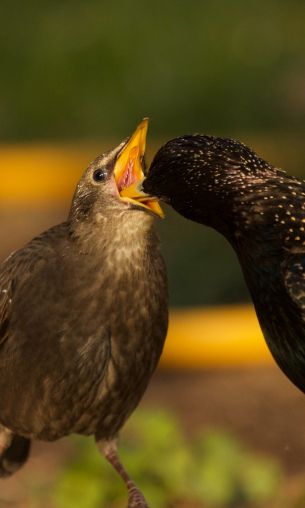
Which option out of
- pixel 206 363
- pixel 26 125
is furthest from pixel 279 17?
pixel 206 363

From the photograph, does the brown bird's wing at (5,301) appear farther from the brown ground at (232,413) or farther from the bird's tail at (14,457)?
the brown ground at (232,413)

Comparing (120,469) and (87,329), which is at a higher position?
(87,329)

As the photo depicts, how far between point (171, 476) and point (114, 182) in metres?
1.29

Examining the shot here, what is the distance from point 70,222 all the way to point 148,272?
0.34 metres

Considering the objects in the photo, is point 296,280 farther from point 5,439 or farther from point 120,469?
point 5,439

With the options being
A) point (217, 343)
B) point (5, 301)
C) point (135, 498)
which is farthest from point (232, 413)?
point (5, 301)

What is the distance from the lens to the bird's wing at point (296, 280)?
4.50 metres

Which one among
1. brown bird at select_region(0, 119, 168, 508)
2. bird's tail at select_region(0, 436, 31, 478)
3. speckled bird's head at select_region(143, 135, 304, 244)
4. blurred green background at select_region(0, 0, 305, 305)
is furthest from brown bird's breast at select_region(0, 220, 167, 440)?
blurred green background at select_region(0, 0, 305, 305)

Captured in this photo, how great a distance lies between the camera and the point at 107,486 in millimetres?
5793

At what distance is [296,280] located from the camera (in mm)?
4512

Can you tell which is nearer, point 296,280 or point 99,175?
point 296,280

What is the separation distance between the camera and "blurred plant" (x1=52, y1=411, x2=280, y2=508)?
5742mm

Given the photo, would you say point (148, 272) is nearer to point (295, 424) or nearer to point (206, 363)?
point (295, 424)

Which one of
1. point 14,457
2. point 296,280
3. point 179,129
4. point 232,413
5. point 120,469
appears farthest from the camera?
point 179,129
